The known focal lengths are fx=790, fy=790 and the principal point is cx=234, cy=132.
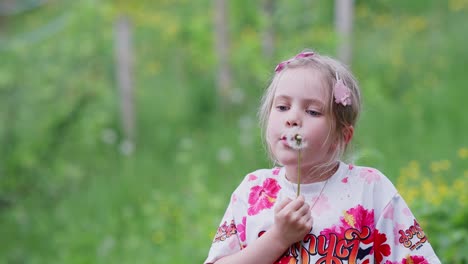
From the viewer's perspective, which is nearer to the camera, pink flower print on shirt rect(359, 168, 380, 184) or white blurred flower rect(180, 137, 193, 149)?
pink flower print on shirt rect(359, 168, 380, 184)

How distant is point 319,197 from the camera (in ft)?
7.35

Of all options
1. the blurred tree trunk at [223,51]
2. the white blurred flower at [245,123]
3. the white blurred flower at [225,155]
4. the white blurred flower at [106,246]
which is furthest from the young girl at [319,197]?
the blurred tree trunk at [223,51]

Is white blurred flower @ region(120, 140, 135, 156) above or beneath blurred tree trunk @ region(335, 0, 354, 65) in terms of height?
beneath

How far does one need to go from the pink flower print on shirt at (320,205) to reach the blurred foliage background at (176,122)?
8.15ft

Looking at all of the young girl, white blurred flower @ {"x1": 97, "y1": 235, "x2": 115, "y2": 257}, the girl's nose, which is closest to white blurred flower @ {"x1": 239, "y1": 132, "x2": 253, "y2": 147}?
white blurred flower @ {"x1": 97, "y1": 235, "x2": 115, "y2": 257}

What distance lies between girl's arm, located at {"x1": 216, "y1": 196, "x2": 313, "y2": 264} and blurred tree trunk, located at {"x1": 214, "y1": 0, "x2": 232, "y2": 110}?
5996 mm

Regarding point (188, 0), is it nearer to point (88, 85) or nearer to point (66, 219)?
point (88, 85)

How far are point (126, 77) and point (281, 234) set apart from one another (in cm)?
646

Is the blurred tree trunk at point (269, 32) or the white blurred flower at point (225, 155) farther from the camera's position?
the blurred tree trunk at point (269, 32)

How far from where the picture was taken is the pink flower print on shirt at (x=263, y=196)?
2.29 metres

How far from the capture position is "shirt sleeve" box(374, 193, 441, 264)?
2209 mm

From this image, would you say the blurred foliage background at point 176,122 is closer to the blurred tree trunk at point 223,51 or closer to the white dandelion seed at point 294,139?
the blurred tree trunk at point 223,51

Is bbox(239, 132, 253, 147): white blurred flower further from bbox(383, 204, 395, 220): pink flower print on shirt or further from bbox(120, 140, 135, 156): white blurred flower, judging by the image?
bbox(383, 204, 395, 220): pink flower print on shirt

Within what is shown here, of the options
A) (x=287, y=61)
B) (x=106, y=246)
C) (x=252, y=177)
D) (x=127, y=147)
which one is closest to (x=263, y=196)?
(x=252, y=177)
